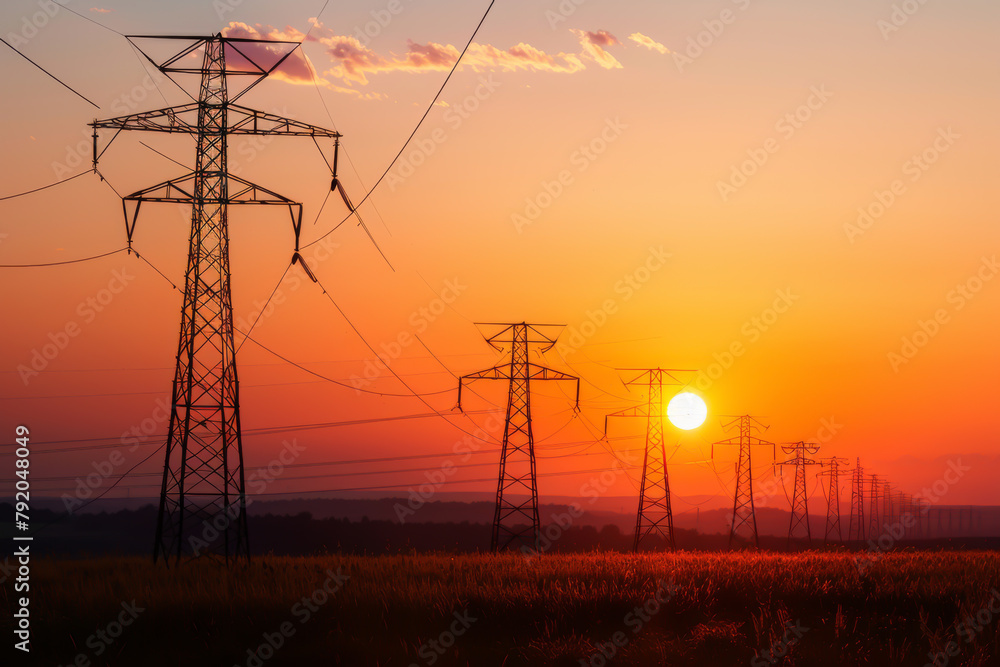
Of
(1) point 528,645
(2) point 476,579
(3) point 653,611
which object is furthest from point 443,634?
(2) point 476,579

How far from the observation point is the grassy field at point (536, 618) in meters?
16.4

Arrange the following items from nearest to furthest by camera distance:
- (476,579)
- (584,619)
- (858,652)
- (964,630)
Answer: (858,652), (964,630), (584,619), (476,579)

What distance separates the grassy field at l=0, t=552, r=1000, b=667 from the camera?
1636 cm

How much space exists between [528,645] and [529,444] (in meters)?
31.2

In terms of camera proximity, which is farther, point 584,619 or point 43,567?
point 43,567

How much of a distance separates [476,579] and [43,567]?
16.1 metres

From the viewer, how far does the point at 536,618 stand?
18844mm

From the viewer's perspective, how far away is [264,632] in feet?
62.2

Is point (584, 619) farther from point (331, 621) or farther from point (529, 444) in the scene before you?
point (529, 444)

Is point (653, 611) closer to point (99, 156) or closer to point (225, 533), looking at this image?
point (225, 533)

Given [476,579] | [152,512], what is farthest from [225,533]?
[152,512]

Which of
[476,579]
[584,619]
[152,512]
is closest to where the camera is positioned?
[584,619]

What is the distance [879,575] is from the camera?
23906mm

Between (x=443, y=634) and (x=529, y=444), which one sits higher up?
(x=529, y=444)
